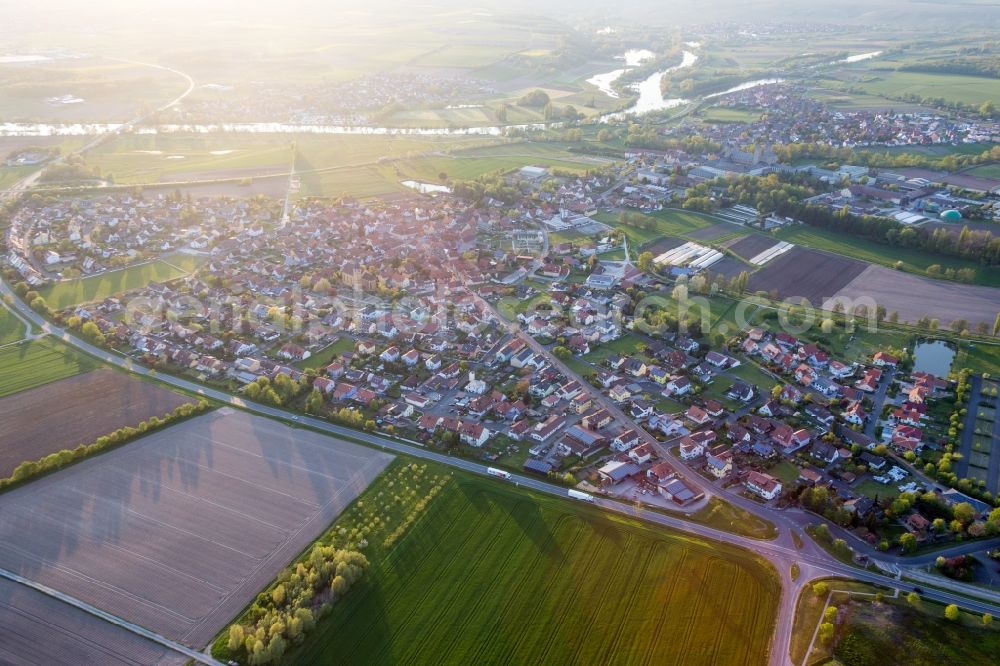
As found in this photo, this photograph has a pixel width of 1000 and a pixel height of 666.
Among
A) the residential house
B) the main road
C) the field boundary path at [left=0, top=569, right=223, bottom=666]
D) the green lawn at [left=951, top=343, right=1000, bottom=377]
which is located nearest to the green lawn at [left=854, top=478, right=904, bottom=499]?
the residential house

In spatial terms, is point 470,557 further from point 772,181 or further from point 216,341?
point 772,181

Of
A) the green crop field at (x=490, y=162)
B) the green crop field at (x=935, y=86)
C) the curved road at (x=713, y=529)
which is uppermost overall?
the green crop field at (x=935, y=86)

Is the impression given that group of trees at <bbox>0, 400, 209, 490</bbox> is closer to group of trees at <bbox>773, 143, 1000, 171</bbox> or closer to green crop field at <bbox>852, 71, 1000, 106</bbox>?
group of trees at <bbox>773, 143, 1000, 171</bbox>

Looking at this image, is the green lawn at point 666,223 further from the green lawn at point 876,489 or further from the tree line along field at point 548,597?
the tree line along field at point 548,597

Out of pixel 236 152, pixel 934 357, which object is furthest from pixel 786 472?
pixel 236 152

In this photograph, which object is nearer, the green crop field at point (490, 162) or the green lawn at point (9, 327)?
the green lawn at point (9, 327)

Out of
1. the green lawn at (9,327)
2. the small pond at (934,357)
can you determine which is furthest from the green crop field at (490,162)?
the small pond at (934,357)

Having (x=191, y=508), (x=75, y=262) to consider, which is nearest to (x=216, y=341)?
(x=191, y=508)
